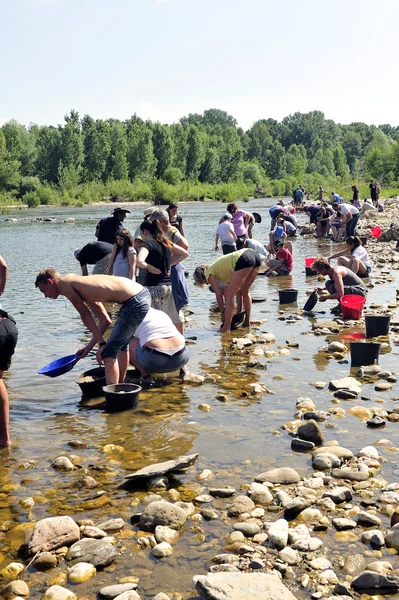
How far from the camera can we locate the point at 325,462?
16.9 feet

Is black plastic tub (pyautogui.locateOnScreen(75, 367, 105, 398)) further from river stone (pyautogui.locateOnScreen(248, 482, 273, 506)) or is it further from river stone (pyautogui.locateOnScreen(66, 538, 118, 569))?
river stone (pyautogui.locateOnScreen(66, 538, 118, 569))

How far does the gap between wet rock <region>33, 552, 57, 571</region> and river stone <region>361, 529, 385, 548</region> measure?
6.30ft

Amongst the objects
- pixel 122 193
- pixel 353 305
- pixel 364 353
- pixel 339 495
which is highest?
pixel 122 193

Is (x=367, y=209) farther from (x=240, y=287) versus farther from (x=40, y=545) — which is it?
(x=40, y=545)

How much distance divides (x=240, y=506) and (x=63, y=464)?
166 cm

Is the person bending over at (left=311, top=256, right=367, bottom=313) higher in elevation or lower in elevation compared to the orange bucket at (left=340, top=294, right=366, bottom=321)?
higher

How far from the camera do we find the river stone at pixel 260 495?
4.61 meters

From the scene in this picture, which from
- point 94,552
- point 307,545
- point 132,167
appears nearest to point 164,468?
point 94,552

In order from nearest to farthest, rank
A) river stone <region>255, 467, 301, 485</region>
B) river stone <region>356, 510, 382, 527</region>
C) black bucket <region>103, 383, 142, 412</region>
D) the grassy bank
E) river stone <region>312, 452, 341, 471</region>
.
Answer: river stone <region>356, 510, 382, 527</region>, river stone <region>255, 467, 301, 485</region>, river stone <region>312, 452, 341, 471</region>, black bucket <region>103, 383, 142, 412</region>, the grassy bank

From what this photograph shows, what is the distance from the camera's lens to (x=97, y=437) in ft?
20.0

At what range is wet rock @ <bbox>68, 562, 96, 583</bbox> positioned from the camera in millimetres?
3754

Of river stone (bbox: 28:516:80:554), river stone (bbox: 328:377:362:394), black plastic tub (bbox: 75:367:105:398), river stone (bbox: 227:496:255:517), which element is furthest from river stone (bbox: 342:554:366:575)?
black plastic tub (bbox: 75:367:105:398)

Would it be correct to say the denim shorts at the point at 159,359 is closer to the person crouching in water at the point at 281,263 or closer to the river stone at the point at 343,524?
the river stone at the point at 343,524

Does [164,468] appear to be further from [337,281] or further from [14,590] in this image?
[337,281]
